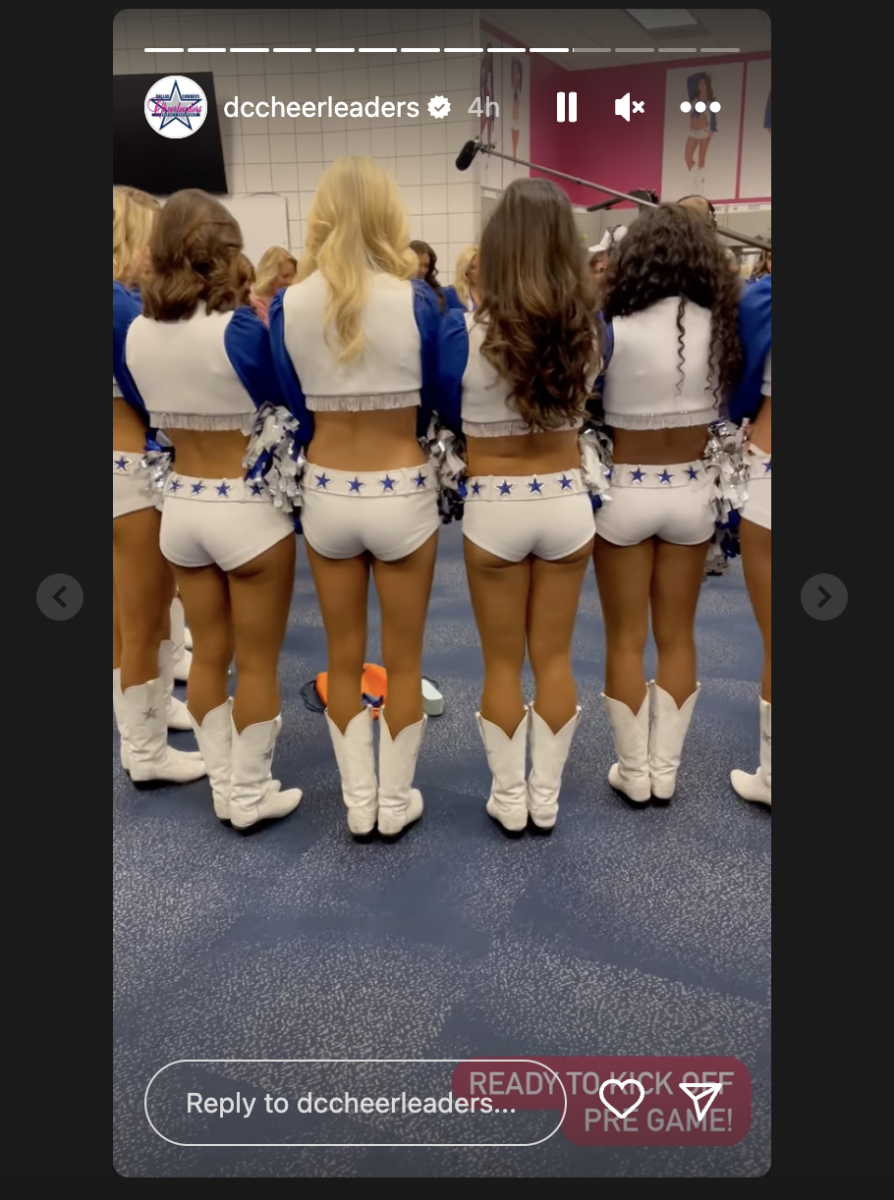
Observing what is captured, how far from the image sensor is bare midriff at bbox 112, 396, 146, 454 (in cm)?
212

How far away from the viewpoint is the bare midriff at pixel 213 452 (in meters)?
1.96

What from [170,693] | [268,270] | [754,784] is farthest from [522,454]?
[268,270]

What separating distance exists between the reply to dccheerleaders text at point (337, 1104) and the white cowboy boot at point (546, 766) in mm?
1006

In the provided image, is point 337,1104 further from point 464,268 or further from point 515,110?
point 464,268

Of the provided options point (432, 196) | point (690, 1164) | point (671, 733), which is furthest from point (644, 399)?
point (690, 1164)

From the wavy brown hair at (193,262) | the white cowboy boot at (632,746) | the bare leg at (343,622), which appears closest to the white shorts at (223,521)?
the bare leg at (343,622)

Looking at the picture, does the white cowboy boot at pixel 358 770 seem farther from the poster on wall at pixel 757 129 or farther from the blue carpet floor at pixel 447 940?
the poster on wall at pixel 757 129

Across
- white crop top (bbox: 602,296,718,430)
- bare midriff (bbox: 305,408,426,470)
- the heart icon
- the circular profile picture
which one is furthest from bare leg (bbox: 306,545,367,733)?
the heart icon

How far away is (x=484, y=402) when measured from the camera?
189 centimetres

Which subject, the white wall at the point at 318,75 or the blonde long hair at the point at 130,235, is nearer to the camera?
the white wall at the point at 318,75

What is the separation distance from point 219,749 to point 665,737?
113 centimetres

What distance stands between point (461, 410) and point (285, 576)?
0.55 meters

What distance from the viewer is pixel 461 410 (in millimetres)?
1940
